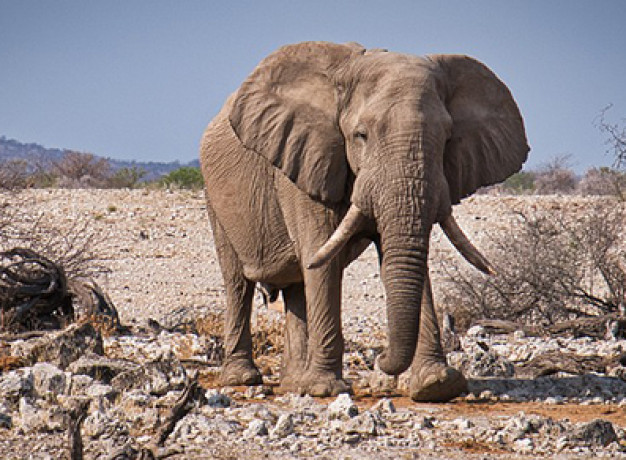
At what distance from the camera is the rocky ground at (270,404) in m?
6.08

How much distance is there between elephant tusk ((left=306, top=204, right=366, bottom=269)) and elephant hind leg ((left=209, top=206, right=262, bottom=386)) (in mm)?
1817

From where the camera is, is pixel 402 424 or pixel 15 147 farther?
pixel 15 147

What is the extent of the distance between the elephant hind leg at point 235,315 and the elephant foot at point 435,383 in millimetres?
1750

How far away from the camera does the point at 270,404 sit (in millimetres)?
7609

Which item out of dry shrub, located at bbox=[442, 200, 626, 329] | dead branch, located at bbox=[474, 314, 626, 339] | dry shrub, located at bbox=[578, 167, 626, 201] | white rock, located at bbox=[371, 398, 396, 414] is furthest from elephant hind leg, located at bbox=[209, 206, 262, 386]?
dry shrub, located at bbox=[578, 167, 626, 201]

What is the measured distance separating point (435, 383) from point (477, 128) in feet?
5.66

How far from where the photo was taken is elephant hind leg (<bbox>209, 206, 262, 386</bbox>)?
29.9 feet

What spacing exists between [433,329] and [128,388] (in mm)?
A: 2044

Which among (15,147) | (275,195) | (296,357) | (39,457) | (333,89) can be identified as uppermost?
(15,147)

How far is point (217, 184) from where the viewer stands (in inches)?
365

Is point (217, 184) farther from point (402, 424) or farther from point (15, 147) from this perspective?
point (15, 147)

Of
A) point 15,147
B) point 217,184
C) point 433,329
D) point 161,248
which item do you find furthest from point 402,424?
point 15,147

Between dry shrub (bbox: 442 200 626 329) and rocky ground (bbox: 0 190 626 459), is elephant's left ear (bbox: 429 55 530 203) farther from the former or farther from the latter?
dry shrub (bbox: 442 200 626 329)

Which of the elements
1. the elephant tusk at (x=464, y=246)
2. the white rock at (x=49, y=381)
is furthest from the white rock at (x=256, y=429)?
the elephant tusk at (x=464, y=246)
